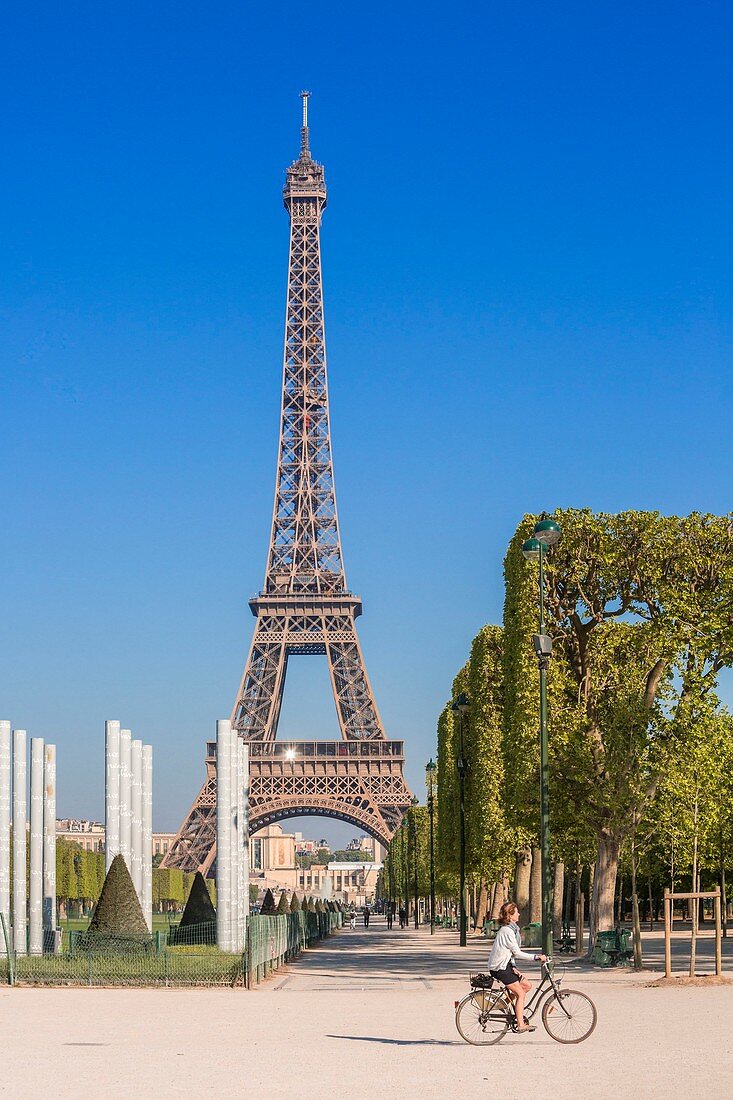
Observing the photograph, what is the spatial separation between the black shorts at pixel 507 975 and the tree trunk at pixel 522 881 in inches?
1322

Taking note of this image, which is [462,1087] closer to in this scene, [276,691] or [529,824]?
[529,824]

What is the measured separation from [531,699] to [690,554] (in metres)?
4.91

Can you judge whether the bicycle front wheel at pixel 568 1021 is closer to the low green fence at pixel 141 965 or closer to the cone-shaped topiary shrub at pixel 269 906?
the low green fence at pixel 141 965

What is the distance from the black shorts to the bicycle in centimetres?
39

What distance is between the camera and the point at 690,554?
33.4 meters

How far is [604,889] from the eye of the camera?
3522cm

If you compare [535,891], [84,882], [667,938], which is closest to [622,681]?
[667,938]

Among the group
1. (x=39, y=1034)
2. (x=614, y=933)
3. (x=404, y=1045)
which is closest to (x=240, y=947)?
(x=614, y=933)

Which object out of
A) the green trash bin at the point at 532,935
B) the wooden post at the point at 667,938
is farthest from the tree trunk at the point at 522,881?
the wooden post at the point at 667,938

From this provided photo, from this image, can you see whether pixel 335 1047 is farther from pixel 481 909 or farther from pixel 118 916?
pixel 481 909

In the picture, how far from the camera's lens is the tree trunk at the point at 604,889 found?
34938mm

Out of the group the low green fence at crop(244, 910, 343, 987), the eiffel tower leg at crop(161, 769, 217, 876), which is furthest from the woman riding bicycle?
the eiffel tower leg at crop(161, 769, 217, 876)

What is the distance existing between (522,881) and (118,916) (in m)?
23.1

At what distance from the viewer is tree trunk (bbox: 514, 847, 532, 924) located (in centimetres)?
5006
